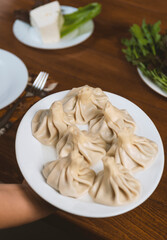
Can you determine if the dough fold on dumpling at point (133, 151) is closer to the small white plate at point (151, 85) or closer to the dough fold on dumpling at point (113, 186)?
the dough fold on dumpling at point (113, 186)

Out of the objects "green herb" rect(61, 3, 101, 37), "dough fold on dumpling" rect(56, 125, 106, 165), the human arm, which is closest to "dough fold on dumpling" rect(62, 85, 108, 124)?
"dough fold on dumpling" rect(56, 125, 106, 165)

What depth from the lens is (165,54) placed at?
5.06ft

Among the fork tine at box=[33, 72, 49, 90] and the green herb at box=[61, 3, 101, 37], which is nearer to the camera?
the fork tine at box=[33, 72, 49, 90]

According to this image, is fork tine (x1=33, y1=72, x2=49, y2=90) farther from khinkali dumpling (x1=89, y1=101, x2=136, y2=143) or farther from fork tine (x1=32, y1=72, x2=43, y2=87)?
khinkali dumpling (x1=89, y1=101, x2=136, y2=143)

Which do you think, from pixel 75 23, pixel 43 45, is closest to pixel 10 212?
pixel 43 45

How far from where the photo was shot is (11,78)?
145 centimetres

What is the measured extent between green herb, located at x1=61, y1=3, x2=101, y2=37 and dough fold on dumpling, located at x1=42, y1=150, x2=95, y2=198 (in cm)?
117

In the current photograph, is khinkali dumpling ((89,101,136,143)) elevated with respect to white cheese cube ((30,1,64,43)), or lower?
lower

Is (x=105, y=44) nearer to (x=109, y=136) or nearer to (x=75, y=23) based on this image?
(x=75, y=23)

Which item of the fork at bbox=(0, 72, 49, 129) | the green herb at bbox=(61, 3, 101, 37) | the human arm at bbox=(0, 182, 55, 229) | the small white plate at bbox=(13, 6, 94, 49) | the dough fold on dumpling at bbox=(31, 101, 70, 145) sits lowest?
the human arm at bbox=(0, 182, 55, 229)

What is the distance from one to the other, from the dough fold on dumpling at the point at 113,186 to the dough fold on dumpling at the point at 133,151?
59 mm

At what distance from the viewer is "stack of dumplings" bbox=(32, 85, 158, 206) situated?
35.9 inches

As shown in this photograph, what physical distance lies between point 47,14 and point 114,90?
2.26ft

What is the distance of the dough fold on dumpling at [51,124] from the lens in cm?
109
